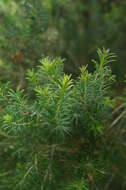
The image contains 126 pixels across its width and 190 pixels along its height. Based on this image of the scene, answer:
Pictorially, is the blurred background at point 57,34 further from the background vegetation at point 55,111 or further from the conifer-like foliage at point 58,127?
the conifer-like foliage at point 58,127

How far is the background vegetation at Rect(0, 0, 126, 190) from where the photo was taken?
1116mm

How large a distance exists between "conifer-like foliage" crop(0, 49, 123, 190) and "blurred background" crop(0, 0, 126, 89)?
0.51 meters

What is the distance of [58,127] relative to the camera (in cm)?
112

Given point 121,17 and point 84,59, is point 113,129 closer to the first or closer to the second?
point 84,59

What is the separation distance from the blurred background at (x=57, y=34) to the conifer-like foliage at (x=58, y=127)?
51 centimetres

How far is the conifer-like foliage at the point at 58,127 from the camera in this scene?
1.09 meters

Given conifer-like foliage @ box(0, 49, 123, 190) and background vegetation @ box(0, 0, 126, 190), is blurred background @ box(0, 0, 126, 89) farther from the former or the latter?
conifer-like foliage @ box(0, 49, 123, 190)

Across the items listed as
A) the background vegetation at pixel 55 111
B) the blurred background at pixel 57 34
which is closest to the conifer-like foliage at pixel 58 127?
the background vegetation at pixel 55 111

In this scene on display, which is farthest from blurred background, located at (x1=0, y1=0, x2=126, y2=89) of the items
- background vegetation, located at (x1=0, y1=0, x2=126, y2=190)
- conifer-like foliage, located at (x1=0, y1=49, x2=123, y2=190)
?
conifer-like foliage, located at (x1=0, y1=49, x2=123, y2=190)

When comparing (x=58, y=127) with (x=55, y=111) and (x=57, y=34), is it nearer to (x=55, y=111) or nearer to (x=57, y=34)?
(x=55, y=111)

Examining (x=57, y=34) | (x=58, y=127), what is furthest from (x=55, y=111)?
(x=57, y=34)

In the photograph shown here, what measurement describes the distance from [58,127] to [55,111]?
0.08m

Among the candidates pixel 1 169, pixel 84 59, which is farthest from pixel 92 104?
pixel 84 59

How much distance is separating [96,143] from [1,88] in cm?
55
